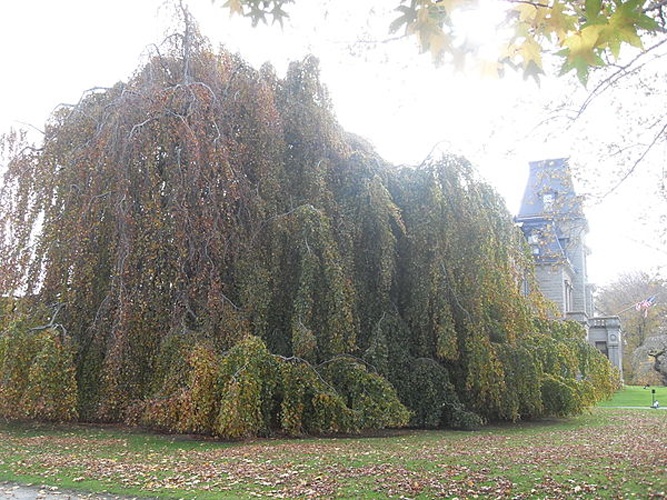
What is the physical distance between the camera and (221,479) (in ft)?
22.6

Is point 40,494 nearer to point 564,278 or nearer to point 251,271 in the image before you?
point 251,271

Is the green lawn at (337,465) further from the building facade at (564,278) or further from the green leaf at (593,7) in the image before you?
the green leaf at (593,7)

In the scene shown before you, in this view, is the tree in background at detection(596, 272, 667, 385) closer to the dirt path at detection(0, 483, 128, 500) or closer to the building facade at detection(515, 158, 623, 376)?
the building facade at detection(515, 158, 623, 376)

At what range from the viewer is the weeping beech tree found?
10.8 meters

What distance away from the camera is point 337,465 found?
7.62 meters

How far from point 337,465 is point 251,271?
5209 millimetres

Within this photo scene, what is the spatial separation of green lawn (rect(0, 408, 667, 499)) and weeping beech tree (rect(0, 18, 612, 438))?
0.66 metres

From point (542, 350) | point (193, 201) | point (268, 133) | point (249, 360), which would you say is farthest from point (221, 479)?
point (542, 350)

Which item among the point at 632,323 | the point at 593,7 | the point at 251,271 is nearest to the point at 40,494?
the point at 251,271

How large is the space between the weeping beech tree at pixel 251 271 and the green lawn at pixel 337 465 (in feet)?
2.16

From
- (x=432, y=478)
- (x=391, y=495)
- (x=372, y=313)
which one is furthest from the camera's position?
(x=372, y=313)

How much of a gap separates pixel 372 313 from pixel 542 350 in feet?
12.5

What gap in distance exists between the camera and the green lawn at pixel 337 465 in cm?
635

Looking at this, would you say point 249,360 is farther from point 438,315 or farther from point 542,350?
point 542,350
